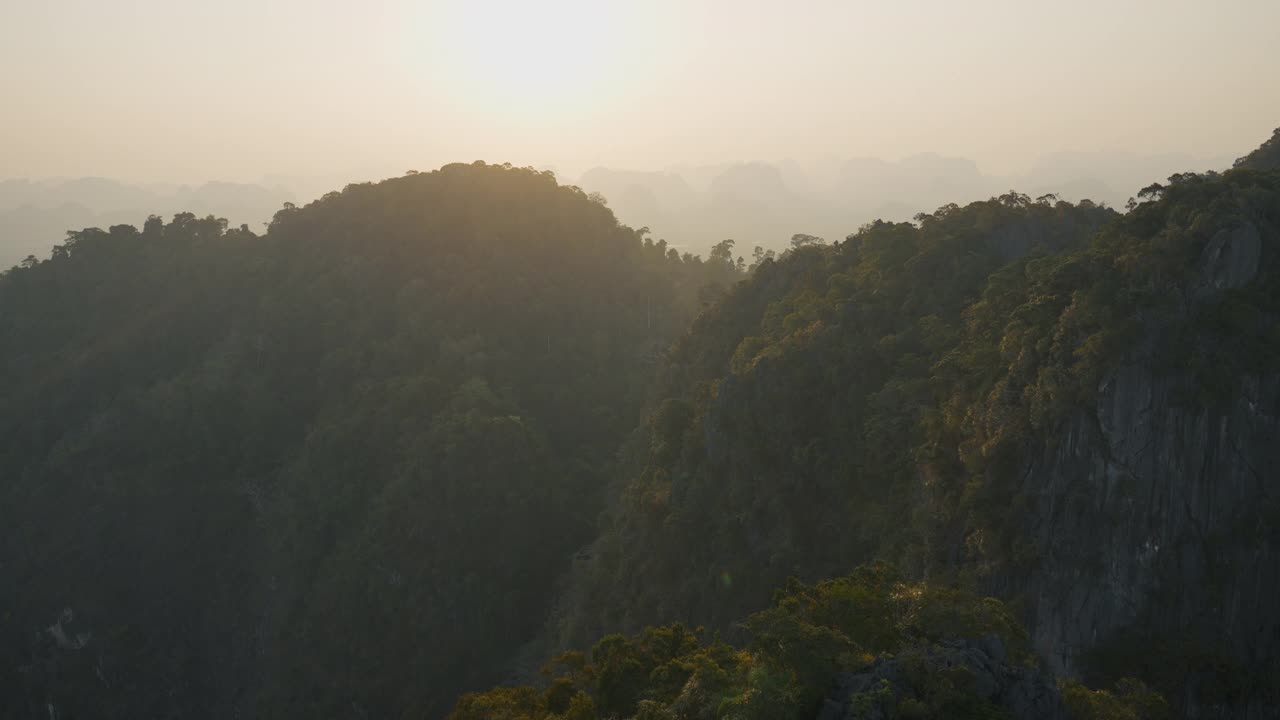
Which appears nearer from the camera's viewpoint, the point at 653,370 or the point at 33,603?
the point at 33,603

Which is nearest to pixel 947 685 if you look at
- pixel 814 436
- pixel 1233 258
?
Answer: pixel 1233 258

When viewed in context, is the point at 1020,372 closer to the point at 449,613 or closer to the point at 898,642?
the point at 898,642

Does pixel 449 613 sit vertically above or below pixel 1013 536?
below

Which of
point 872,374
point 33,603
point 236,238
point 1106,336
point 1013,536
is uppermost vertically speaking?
point 236,238

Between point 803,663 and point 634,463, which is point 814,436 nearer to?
point 634,463

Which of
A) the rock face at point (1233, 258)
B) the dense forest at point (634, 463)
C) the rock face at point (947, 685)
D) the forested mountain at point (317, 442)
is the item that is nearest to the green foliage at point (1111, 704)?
the dense forest at point (634, 463)

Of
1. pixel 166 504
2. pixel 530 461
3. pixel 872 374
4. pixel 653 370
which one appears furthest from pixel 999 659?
pixel 166 504

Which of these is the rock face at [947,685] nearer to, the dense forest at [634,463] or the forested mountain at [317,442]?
the dense forest at [634,463]
